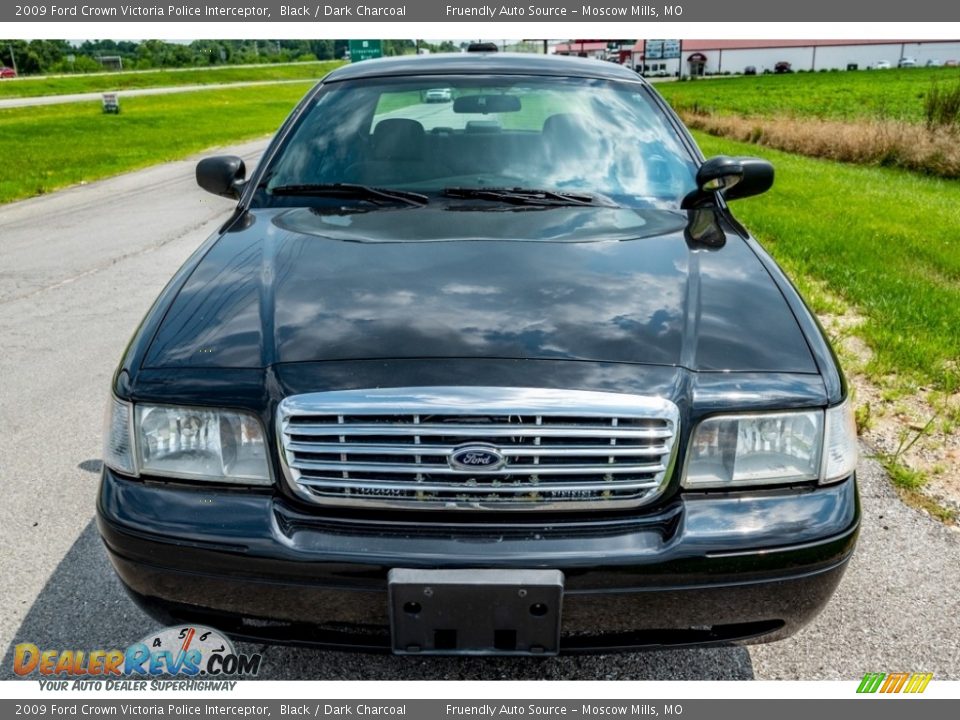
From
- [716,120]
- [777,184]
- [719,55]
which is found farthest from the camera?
[719,55]

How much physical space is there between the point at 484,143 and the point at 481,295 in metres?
1.25

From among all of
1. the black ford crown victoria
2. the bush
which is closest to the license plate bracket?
the black ford crown victoria

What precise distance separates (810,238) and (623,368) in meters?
6.69

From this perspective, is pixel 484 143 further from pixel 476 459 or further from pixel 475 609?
pixel 475 609

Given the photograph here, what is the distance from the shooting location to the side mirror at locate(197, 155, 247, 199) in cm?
352

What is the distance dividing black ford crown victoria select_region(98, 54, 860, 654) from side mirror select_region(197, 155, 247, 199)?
52.9 inches

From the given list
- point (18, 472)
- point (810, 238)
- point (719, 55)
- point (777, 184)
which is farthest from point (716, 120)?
point (719, 55)

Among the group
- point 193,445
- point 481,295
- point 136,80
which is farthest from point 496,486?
point 136,80

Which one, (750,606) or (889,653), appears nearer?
(750,606)

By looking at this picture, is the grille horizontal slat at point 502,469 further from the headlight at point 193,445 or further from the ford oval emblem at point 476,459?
the headlight at point 193,445

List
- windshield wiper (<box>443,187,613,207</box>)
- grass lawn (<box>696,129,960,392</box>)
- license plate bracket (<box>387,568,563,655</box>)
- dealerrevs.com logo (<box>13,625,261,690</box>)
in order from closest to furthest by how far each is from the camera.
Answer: license plate bracket (<box>387,568,563,655</box>), dealerrevs.com logo (<box>13,625,261,690</box>), windshield wiper (<box>443,187,613,207</box>), grass lawn (<box>696,129,960,392</box>)

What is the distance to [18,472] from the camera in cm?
355

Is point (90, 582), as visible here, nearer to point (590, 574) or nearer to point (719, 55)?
point (590, 574)

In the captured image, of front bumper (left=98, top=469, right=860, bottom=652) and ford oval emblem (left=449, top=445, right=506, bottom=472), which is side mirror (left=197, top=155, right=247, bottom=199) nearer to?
front bumper (left=98, top=469, right=860, bottom=652)
